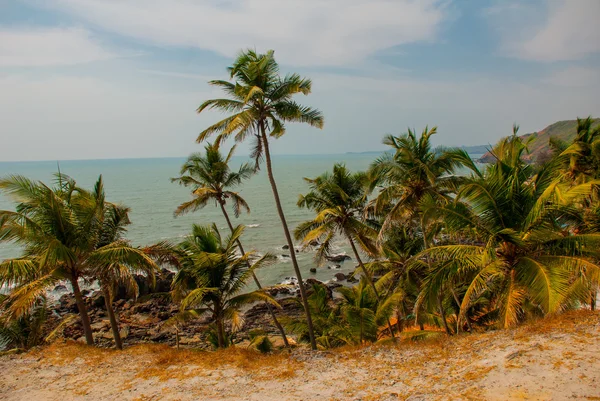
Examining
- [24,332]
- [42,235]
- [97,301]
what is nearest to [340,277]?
[97,301]

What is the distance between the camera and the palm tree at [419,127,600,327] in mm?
8906

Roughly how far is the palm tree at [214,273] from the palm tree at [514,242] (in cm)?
674

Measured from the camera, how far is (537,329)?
9344 millimetres

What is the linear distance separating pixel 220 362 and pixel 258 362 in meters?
1.09

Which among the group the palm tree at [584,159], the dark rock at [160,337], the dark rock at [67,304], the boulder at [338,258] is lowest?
the dark rock at [160,337]

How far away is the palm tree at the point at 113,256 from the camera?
1155cm

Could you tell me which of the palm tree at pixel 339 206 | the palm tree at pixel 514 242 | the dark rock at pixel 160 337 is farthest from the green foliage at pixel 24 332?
the palm tree at pixel 514 242

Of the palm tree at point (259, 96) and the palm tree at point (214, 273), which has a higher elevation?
the palm tree at point (259, 96)

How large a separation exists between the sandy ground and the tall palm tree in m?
2.39

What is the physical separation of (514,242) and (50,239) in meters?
13.1

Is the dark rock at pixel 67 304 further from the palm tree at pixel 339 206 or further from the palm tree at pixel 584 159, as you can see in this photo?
the palm tree at pixel 584 159

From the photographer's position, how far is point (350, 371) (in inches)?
365

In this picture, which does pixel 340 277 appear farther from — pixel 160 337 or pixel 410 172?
pixel 410 172

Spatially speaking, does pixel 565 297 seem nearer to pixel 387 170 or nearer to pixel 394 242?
pixel 387 170
